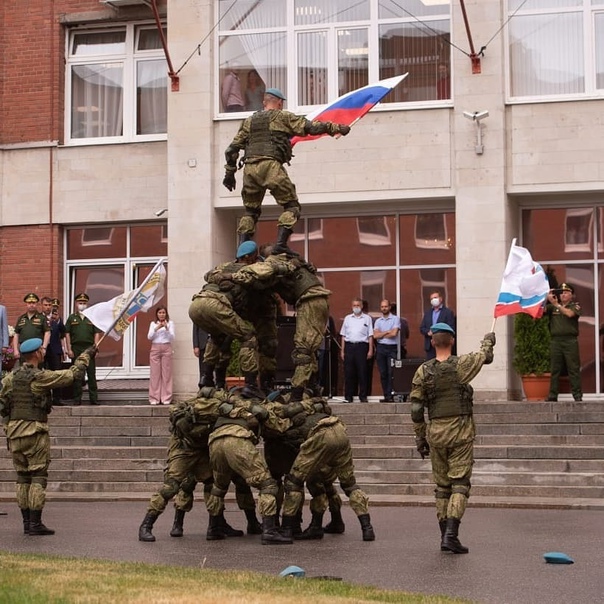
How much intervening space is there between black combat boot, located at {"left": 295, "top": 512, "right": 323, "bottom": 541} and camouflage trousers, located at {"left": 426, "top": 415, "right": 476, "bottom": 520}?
171 centimetres

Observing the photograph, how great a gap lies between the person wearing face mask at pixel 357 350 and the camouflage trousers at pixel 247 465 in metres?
11.1

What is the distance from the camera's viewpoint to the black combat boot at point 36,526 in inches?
550

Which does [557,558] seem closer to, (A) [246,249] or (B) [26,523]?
(A) [246,249]

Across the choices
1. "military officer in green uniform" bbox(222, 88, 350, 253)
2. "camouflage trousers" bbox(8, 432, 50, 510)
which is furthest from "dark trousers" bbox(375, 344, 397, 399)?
"camouflage trousers" bbox(8, 432, 50, 510)

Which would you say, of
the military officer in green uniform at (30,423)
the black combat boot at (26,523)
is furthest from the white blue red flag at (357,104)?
the black combat boot at (26,523)

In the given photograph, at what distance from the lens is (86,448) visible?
68.7 feet

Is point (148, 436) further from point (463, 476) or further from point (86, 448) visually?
point (463, 476)

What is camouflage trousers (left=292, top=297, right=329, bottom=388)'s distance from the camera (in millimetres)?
14102

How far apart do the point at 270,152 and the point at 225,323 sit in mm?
2577

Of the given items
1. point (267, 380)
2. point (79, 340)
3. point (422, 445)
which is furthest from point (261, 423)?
point (79, 340)

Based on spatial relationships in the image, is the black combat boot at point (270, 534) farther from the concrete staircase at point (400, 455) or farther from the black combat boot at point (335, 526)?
the concrete staircase at point (400, 455)

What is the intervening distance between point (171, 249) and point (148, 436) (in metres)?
5.70

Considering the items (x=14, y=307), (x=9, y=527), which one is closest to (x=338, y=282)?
(x=14, y=307)

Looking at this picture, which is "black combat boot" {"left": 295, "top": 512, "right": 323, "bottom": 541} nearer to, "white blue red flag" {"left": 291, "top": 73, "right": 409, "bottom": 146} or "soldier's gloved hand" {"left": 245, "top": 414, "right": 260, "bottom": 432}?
"soldier's gloved hand" {"left": 245, "top": 414, "right": 260, "bottom": 432}
